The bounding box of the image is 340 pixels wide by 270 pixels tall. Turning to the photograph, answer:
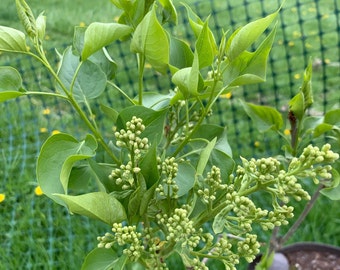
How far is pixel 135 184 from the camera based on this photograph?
942 mm

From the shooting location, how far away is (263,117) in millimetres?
1338

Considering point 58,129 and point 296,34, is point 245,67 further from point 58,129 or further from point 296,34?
point 296,34

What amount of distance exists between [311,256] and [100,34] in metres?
1.22

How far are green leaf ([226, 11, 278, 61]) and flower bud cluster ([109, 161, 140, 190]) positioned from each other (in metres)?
0.23

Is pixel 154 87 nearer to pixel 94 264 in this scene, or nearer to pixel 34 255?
pixel 34 255

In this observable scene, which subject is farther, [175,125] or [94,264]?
[175,125]

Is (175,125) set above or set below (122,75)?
above

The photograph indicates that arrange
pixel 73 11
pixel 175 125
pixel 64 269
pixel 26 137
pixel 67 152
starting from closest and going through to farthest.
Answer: pixel 67 152 < pixel 175 125 < pixel 64 269 < pixel 26 137 < pixel 73 11

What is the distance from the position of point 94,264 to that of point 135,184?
0.16 m

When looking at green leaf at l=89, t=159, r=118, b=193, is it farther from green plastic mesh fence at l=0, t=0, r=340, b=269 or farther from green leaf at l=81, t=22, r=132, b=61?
green plastic mesh fence at l=0, t=0, r=340, b=269

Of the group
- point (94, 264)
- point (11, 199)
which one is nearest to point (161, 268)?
point (94, 264)

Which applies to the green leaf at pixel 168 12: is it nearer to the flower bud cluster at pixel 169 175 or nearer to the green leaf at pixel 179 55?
the green leaf at pixel 179 55

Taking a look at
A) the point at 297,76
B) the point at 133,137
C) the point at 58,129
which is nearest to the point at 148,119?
the point at 133,137

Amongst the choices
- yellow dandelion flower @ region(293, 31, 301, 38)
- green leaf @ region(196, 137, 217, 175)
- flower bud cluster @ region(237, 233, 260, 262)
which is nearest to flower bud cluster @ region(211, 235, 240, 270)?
flower bud cluster @ region(237, 233, 260, 262)
